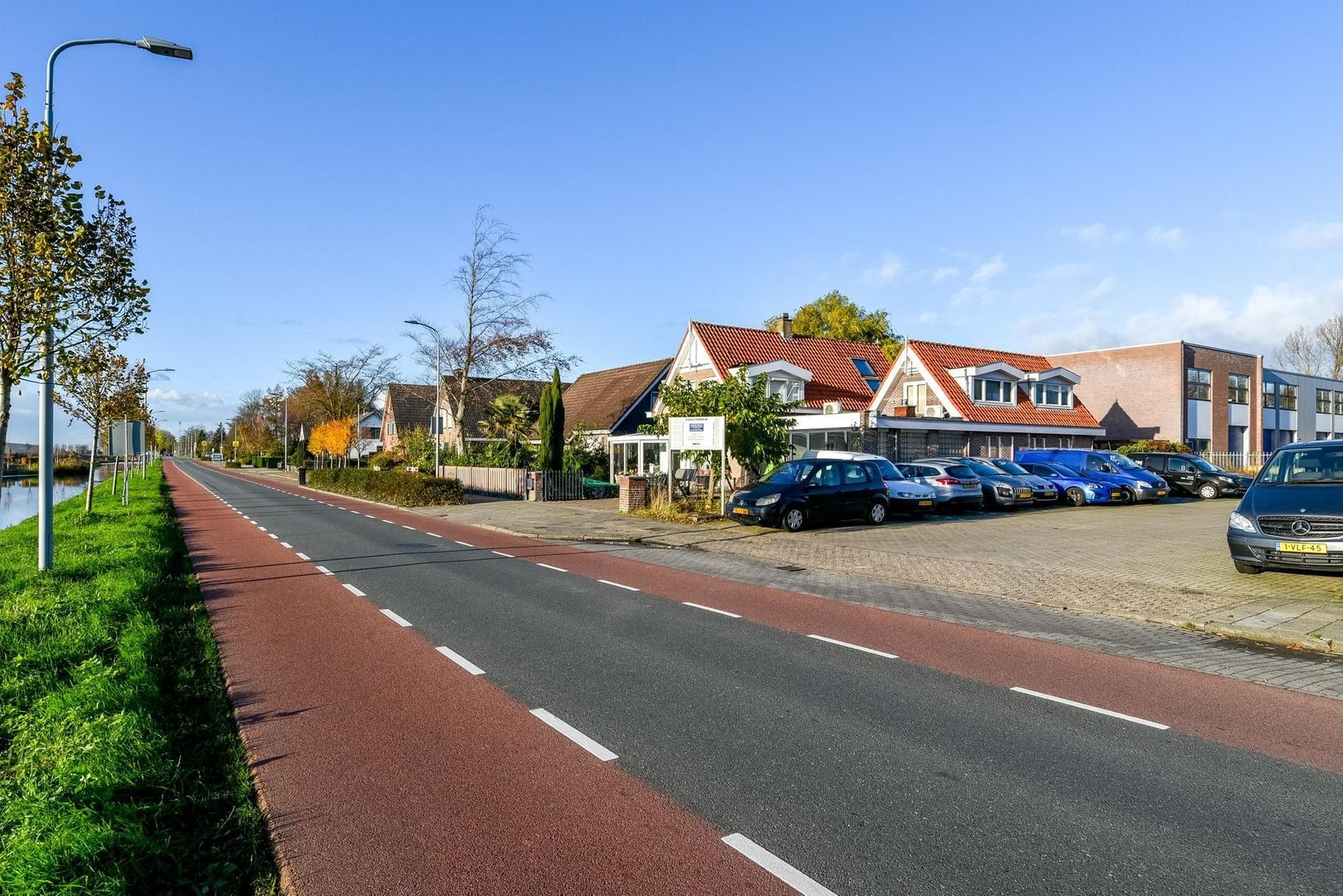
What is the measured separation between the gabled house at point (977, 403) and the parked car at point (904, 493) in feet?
26.5

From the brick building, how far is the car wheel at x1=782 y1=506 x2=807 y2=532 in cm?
3286

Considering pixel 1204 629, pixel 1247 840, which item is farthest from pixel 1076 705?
pixel 1204 629

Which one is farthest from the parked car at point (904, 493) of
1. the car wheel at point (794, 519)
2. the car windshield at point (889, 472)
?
the car wheel at point (794, 519)

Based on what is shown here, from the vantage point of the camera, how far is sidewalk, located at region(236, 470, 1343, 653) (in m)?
8.73

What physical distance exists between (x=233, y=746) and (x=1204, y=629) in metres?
8.97

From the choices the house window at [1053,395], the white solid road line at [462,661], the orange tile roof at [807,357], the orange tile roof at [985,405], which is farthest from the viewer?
the house window at [1053,395]

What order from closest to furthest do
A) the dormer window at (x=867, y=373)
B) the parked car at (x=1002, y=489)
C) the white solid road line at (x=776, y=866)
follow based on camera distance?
the white solid road line at (x=776, y=866) → the parked car at (x=1002, y=489) → the dormer window at (x=867, y=373)

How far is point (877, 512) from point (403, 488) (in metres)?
18.0

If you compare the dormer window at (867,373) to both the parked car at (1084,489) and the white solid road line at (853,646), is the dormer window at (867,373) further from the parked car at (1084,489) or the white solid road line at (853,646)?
the white solid road line at (853,646)

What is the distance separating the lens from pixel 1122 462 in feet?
92.4

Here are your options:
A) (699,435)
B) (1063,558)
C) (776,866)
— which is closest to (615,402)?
(699,435)

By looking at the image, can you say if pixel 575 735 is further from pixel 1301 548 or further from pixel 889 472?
pixel 889 472

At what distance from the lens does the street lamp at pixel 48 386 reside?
9469 mm

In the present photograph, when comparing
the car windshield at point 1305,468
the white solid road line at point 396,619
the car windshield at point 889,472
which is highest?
the car windshield at point 1305,468
